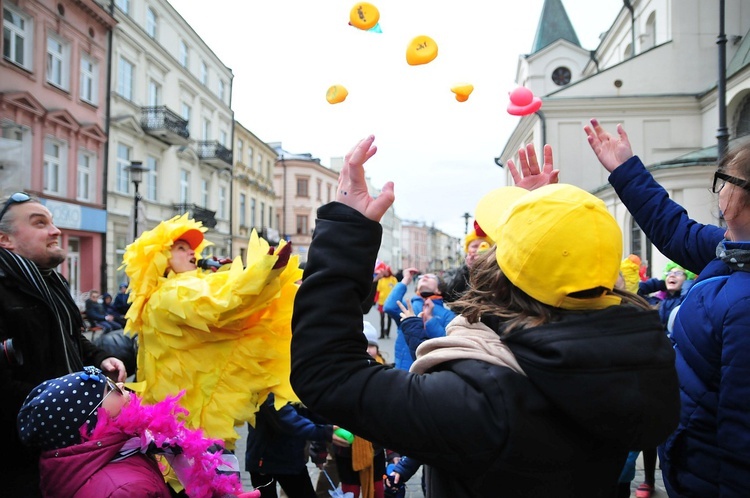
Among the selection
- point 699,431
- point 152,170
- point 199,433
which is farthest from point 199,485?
point 152,170

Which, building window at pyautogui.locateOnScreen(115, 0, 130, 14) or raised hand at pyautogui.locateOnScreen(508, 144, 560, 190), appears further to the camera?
building window at pyautogui.locateOnScreen(115, 0, 130, 14)

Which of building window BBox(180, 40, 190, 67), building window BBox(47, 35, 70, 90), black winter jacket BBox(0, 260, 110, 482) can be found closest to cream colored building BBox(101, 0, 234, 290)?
building window BBox(180, 40, 190, 67)

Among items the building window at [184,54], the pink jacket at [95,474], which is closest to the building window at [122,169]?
the building window at [184,54]

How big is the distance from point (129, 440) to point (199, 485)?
0.30m

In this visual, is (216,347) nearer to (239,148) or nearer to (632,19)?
(632,19)

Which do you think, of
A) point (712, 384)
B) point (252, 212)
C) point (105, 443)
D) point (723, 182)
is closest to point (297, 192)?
point (252, 212)

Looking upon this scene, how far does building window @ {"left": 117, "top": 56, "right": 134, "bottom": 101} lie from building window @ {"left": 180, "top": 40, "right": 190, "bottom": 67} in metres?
4.37

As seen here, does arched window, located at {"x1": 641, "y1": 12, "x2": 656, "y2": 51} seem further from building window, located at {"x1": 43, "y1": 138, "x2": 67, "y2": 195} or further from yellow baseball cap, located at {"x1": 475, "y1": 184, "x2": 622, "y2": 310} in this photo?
yellow baseball cap, located at {"x1": 475, "y1": 184, "x2": 622, "y2": 310}

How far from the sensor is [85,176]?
18.6 m

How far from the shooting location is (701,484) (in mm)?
1665

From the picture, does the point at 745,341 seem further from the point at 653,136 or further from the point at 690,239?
the point at 653,136

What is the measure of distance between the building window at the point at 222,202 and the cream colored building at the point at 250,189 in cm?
119

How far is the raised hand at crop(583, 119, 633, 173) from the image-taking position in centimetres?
216

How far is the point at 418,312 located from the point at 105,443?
3.01 metres
